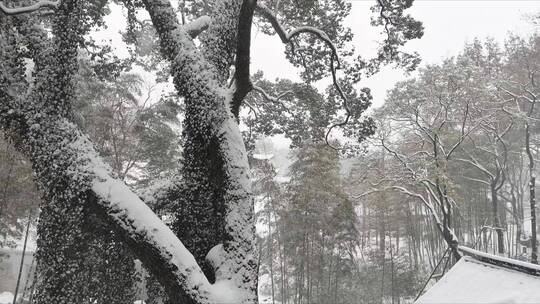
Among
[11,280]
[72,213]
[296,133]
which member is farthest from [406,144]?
[11,280]

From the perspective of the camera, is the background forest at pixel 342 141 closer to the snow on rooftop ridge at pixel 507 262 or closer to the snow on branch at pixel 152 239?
the snow on rooftop ridge at pixel 507 262

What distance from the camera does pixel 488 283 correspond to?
638 cm

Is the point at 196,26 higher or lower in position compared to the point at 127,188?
higher

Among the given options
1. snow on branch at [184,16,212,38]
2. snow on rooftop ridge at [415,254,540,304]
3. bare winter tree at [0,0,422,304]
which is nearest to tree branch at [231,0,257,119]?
bare winter tree at [0,0,422,304]

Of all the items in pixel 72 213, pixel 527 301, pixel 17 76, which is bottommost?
pixel 527 301

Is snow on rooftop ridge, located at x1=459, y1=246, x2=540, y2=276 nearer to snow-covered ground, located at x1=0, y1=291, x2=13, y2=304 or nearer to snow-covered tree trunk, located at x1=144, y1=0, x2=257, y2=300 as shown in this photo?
snow-covered tree trunk, located at x1=144, y1=0, x2=257, y2=300

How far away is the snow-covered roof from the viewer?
5742mm

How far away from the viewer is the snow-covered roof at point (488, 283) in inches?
226

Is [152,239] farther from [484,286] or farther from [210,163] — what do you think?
[484,286]

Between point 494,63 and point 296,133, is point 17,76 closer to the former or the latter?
point 296,133

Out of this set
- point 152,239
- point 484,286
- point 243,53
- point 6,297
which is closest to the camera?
point 152,239

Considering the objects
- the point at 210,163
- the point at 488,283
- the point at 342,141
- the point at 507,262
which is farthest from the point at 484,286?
the point at 342,141

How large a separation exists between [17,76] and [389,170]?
1443cm

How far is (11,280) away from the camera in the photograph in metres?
26.0
